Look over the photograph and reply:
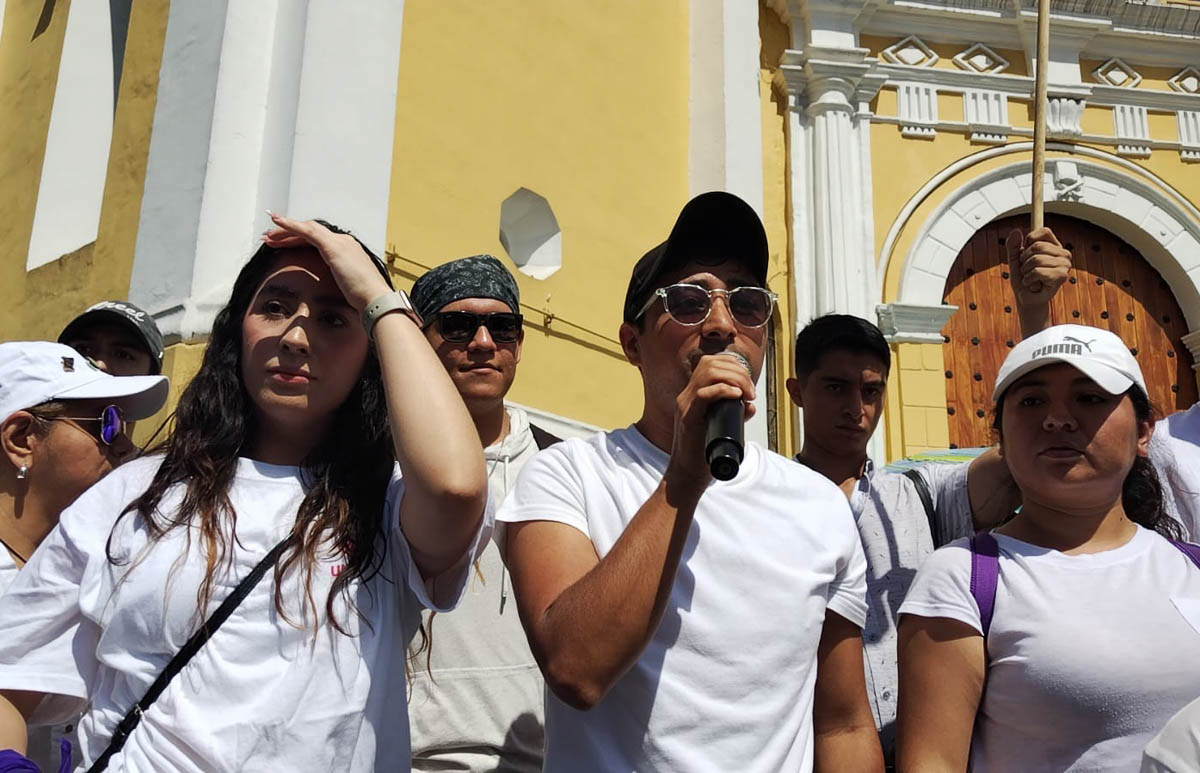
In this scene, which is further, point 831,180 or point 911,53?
point 911,53

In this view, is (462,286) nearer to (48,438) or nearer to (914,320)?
(48,438)

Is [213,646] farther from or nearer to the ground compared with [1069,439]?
nearer to the ground

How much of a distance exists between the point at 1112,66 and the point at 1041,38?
6.80 m

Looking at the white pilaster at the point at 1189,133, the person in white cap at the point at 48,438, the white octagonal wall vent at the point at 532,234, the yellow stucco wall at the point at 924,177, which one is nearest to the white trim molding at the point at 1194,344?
the yellow stucco wall at the point at 924,177

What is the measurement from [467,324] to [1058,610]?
1545 mm

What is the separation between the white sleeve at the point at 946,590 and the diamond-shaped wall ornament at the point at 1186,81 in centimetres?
831

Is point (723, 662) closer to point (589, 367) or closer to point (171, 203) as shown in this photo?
point (171, 203)

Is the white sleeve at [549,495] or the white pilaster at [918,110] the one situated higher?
the white pilaster at [918,110]

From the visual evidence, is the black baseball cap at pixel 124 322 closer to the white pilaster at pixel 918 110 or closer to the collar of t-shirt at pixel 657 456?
the collar of t-shirt at pixel 657 456

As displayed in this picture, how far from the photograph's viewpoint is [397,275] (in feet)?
17.3

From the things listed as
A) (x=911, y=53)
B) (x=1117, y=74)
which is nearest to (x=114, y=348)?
(x=911, y=53)

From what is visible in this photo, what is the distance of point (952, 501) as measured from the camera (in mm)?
2605

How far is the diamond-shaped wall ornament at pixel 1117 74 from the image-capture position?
8477 millimetres

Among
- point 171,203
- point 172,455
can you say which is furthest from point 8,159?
point 172,455
